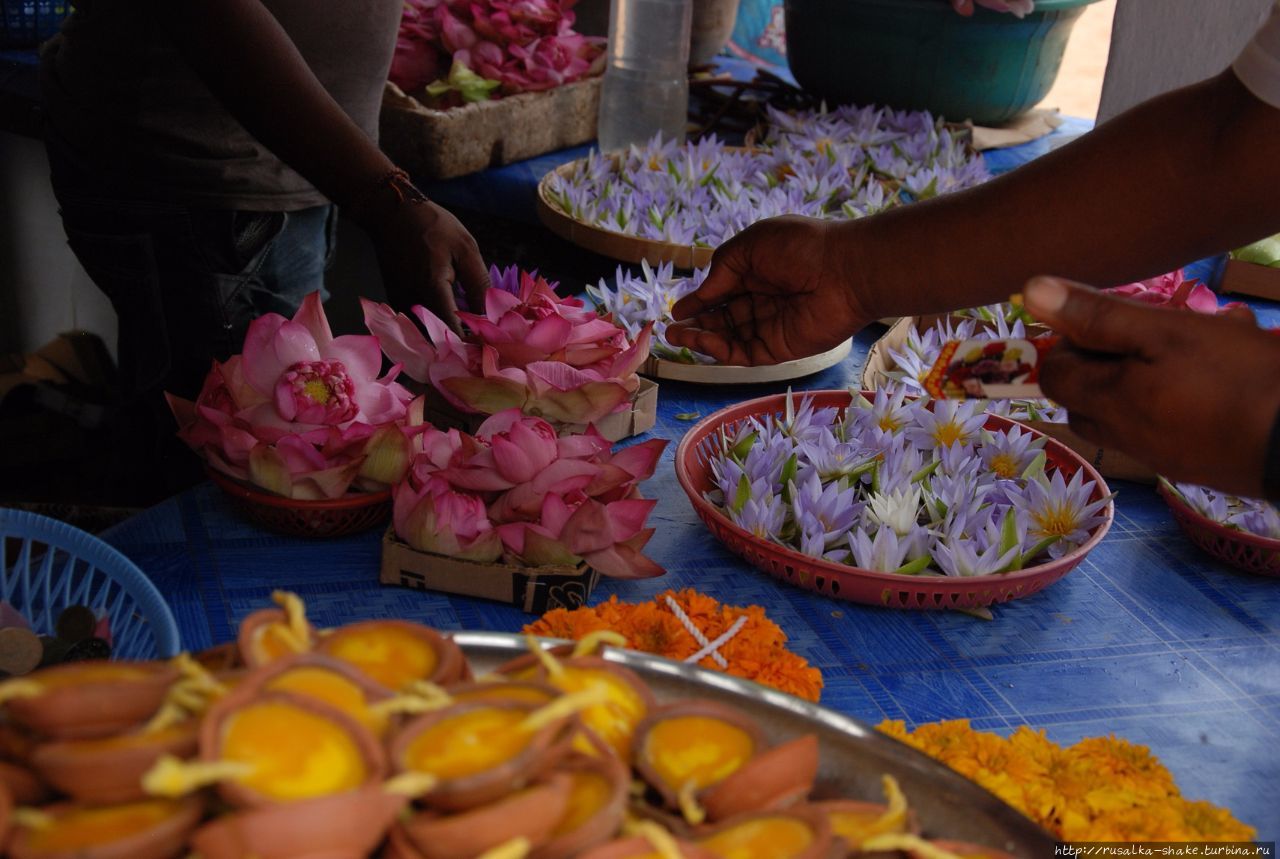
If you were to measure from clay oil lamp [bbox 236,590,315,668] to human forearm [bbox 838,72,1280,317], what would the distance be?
0.97 meters

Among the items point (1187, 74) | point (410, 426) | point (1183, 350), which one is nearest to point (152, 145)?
point (410, 426)

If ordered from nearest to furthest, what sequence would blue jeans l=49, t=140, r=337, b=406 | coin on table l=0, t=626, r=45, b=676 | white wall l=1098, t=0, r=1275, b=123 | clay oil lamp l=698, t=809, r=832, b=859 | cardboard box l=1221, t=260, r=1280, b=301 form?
clay oil lamp l=698, t=809, r=832, b=859, coin on table l=0, t=626, r=45, b=676, blue jeans l=49, t=140, r=337, b=406, cardboard box l=1221, t=260, r=1280, b=301, white wall l=1098, t=0, r=1275, b=123

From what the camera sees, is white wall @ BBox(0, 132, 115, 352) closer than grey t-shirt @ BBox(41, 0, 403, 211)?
No

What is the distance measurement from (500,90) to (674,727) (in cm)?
250

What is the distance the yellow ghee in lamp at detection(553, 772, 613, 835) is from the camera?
627mm

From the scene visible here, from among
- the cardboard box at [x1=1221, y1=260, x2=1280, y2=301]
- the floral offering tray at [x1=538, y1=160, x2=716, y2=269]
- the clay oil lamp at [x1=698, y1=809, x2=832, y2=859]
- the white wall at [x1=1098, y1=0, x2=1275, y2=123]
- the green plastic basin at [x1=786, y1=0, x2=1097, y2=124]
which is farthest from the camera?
the green plastic basin at [x1=786, y1=0, x2=1097, y2=124]

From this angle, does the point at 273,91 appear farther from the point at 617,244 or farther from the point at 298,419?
the point at 617,244

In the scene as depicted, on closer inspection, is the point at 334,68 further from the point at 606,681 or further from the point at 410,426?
the point at 606,681

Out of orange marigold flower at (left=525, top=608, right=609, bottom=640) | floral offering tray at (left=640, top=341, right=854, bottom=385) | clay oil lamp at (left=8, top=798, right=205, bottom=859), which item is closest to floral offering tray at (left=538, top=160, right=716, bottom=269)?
floral offering tray at (left=640, top=341, right=854, bottom=385)

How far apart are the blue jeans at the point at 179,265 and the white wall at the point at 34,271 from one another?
1.49 meters

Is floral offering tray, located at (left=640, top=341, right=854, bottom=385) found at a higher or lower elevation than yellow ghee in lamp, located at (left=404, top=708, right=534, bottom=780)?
lower

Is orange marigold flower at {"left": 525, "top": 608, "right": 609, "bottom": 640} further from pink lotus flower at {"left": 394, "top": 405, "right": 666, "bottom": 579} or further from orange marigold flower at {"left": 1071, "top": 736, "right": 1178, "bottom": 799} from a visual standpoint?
orange marigold flower at {"left": 1071, "top": 736, "right": 1178, "bottom": 799}

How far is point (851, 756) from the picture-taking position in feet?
2.61

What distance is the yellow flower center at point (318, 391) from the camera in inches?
50.7
